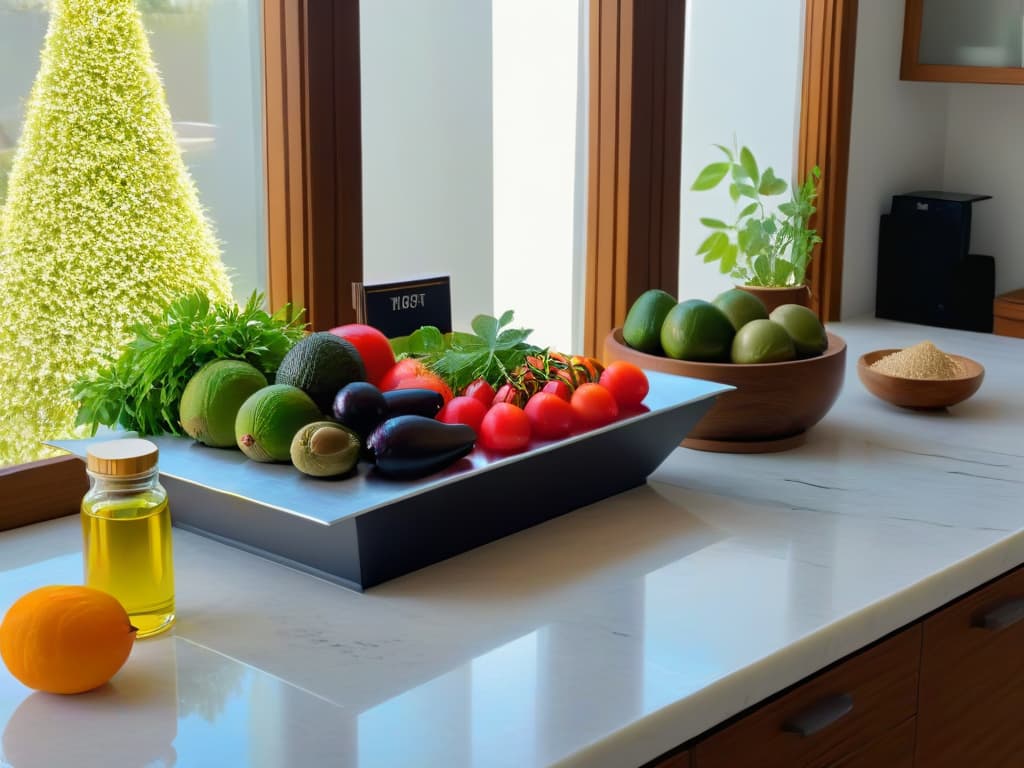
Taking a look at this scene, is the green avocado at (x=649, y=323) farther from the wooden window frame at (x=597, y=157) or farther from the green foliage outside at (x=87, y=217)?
the green foliage outside at (x=87, y=217)

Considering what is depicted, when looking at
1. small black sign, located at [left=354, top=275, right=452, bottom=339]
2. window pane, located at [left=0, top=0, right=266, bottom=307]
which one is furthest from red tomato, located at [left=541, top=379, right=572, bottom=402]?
window pane, located at [left=0, top=0, right=266, bottom=307]

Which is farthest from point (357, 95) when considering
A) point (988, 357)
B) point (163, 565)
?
point (988, 357)

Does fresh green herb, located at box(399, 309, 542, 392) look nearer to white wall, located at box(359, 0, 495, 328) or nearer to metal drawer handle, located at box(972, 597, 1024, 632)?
metal drawer handle, located at box(972, 597, 1024, 632)

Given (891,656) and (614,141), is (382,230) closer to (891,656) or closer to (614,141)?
(614,141)

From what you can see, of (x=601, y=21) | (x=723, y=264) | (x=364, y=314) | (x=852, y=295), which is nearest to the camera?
(x=364, y=314)

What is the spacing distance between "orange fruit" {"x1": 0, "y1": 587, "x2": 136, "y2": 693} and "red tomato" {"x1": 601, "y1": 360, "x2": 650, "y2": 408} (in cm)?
63

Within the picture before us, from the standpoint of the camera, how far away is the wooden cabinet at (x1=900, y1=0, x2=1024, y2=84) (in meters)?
2.53

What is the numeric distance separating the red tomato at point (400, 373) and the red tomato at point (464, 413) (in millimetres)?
→ 80

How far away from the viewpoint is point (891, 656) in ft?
4.05

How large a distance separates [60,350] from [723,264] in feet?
5.10

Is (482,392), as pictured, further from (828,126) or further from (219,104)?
(219,104)

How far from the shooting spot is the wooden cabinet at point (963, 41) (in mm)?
2529

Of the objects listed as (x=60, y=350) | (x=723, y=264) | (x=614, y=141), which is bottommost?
(x=60, y=350)

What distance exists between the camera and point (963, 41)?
102 inches
